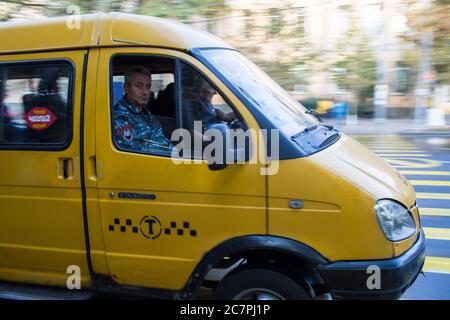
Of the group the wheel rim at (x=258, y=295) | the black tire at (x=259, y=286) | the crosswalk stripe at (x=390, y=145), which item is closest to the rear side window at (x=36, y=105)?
the black tire at (x=259, y=286)

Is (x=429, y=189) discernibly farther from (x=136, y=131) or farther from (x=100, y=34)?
(x=100, y=34)

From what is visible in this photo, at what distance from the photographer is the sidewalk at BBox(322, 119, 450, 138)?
52.5 ft

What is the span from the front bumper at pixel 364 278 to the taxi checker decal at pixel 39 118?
225 centimetres

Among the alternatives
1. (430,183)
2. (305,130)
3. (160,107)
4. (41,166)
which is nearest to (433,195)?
(430,183)

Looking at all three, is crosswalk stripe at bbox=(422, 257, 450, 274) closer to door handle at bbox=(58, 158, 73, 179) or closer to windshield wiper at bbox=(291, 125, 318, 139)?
windshield wiper at bbox=(291, 125, 318, 139)

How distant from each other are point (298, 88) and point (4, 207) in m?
11.8

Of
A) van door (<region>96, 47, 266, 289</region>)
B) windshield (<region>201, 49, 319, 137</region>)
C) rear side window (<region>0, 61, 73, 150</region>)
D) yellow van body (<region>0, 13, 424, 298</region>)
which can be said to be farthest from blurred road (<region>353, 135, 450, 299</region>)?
rear side window (<region>0, 61, 73, 150</region>)

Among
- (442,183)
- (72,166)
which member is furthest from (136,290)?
(442,183)

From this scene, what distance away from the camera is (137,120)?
3570mm

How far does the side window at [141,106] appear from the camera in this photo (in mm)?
3445

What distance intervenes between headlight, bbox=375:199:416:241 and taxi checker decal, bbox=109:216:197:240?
1.23m

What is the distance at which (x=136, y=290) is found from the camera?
3.58 m

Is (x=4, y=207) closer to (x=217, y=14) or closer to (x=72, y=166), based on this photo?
(x=72, y=166)

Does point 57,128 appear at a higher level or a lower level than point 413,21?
lower
